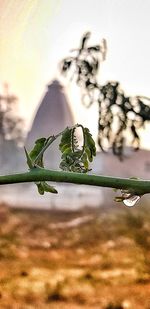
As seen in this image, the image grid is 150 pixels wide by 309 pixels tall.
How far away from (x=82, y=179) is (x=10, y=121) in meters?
1.87

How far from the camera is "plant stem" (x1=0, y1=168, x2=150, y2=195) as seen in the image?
156 millimetres

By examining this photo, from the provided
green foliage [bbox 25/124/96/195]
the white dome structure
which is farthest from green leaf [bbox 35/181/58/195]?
the white dome structure

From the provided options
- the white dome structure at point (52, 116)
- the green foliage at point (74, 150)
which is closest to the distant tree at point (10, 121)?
the white dome structure at point (52, 116)

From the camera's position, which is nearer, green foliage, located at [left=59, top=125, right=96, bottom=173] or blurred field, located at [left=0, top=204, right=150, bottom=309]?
green foliage, located at [left=59, top=125, right=96, bottom=173]

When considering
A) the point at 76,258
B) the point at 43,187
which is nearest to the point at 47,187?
the point at 43,187

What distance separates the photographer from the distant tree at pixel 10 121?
1.98 metres

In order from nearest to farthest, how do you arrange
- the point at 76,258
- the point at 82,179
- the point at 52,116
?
the point at 82,179 < the point at 76,258 < the point at 52,116

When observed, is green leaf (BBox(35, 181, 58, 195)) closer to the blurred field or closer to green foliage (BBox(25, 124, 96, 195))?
green foliage (BBox(25, 124, 96, 195))

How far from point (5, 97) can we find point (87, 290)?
65 cm

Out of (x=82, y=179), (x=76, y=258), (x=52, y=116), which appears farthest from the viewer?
(x=52, y=116)

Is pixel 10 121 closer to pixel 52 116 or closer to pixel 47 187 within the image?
pixel 52 116

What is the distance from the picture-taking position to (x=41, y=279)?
196 cm

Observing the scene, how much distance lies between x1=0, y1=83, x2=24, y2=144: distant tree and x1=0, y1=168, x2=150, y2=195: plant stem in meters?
1.80

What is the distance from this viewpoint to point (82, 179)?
16 centimetres
